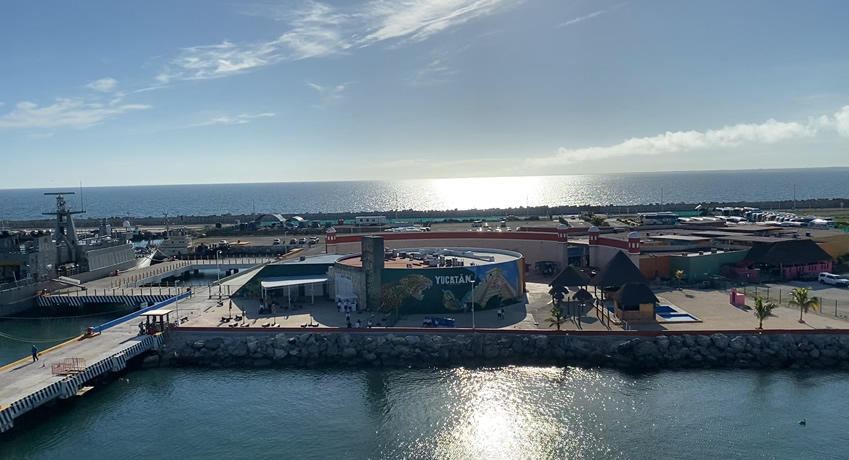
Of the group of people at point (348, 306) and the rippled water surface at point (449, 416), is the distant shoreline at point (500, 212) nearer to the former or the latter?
the group of people at point (348, 306)

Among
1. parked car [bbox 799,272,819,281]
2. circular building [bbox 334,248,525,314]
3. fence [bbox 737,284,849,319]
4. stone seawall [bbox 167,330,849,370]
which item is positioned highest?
circular building [bbox 334,248,525,314]

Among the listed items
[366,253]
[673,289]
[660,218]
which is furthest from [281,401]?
[660,218]

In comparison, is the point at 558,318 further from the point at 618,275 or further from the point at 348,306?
the point at 348,306

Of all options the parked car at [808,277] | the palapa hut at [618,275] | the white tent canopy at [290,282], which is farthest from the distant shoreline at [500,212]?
the palapa hut at [618,275]

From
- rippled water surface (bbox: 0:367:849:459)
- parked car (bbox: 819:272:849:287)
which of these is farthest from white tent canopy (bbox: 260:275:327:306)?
parked car (bbox: 819:272:849:287)

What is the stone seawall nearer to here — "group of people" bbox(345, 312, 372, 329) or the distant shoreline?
"group of people" bbox(345, 312, 372, 329)

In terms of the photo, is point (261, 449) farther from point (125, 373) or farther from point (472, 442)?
point (125, 373)

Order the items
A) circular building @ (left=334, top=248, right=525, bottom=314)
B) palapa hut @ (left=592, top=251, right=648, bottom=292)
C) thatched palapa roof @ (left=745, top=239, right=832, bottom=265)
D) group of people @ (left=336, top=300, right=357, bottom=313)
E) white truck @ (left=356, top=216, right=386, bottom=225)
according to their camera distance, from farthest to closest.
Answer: white truck @ (left=356, top=216, right=386, bottom=225) → thatched palapa roof @ (left=745, top=239, right=832, bottom=265) → palapa hut @ (left=592, top=251, right=648, bottom=292) → group of people @ (left=336, top=300, right=357, bottom=313) → circular building @ (left=334, top=248, right=525, bottom=314)
